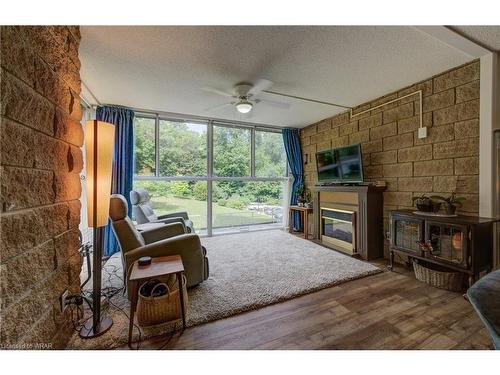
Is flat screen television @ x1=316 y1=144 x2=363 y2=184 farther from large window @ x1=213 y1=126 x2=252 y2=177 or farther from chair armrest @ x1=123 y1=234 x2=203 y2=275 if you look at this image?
chair armrest @ x1=123 y1=234 x2=203 y2=275

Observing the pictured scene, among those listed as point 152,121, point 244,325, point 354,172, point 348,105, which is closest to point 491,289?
point 244,325

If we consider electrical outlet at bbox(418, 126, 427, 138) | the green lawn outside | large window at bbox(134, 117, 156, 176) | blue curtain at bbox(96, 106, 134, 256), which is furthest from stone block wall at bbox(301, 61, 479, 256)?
blue curtain at bbox(96, 106, 134, 256)

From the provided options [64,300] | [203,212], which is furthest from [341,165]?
[64,300]

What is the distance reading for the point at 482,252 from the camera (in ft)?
6.35

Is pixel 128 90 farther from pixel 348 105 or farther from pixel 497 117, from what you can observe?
pixel 497 117

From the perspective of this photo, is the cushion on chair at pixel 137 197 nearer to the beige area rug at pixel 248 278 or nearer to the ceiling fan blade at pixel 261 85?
the beige area rug at pixel 248 278

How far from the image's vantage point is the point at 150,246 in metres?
1.80

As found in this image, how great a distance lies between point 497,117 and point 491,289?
2163mm

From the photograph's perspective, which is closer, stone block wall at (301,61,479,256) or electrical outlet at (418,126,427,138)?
stone block wall at (301,61,479,256)

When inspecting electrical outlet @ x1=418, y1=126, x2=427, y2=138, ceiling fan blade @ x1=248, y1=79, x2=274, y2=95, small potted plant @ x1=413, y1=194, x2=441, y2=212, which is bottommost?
small potted plant @ x1=413, y1=194, x2=441, y2=212

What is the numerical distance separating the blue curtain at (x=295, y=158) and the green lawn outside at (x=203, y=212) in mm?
634

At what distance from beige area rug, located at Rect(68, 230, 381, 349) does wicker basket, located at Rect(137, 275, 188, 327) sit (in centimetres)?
8

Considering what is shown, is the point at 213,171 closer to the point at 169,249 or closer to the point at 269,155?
the point at 269,155

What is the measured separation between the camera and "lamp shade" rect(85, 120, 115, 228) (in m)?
1.41
